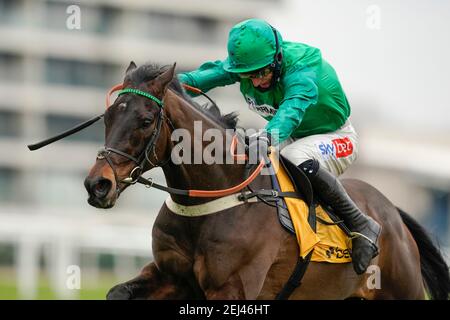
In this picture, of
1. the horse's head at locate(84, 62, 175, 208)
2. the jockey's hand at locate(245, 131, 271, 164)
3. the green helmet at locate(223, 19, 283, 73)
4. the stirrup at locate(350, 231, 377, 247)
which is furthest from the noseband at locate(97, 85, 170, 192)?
the stirrup at locate(350, 231, 377, 247)

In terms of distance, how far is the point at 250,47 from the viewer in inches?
221

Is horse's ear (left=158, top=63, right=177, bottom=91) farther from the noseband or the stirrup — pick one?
the stirrup

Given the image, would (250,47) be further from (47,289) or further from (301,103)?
(47,289)

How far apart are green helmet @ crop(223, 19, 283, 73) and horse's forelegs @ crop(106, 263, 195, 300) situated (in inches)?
57.2

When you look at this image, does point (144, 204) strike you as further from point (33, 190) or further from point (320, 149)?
point (320, 149)

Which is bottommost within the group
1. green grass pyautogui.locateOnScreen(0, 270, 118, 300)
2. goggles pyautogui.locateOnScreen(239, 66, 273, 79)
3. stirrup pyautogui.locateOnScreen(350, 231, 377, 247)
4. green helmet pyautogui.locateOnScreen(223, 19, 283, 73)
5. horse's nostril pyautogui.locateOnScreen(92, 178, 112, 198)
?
green grass pyautogui.locateOnScreen(0, 270, 118, 300)

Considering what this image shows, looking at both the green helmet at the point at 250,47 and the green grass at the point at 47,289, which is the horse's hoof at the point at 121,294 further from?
the green grass at the point at 47,289

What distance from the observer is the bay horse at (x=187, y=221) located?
16.2ft

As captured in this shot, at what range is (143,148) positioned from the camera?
501 centimetres

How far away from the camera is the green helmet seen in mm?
5617

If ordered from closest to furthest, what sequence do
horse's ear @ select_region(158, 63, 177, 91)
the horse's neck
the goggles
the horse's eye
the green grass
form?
the horse's eye, horse's ear @ select_region(158, 63, 177, 91), the horse's neck, the goggles, the green grass

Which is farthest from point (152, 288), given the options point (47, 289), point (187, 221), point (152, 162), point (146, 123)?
point (47, 289)

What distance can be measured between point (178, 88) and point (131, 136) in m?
0.69

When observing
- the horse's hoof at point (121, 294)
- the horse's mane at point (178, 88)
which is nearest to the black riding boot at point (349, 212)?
the horse's mane at point (178, 88)
